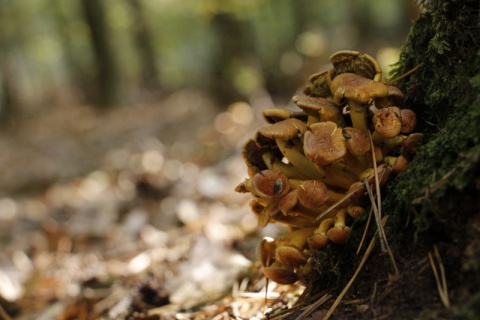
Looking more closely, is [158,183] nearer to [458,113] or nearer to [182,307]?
[182,307]

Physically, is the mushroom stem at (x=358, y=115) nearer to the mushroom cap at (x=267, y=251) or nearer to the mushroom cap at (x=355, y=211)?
the mushroom cap at (x=355, y=211)

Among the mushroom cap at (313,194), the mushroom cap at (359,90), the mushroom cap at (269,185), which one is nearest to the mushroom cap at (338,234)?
the mushroom cap at (313,194)

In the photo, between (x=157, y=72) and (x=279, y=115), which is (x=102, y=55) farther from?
(x=279, y=115)

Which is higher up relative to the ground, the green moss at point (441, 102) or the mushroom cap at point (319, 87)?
the mushroom cap at point (319, 87)

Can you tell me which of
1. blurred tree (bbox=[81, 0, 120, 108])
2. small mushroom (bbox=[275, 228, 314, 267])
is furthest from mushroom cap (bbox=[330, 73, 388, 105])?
blurred tree (bbox=[81, 0, 120, 108])

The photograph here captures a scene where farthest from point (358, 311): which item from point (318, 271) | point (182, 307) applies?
point (182, 307)

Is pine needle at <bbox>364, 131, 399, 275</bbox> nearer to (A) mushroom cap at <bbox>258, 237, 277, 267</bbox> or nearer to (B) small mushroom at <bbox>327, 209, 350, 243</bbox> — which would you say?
(B) small mushroom at <bbox>327, 209, 350, 243</bbox>
